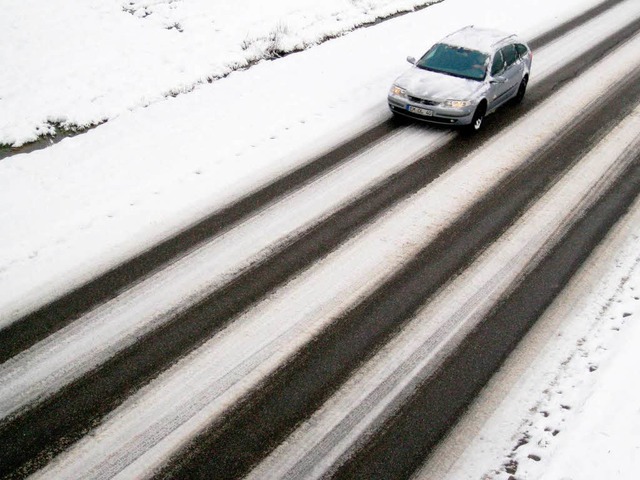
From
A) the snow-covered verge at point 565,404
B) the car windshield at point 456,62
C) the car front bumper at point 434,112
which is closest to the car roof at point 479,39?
the car windshield at point 456,62

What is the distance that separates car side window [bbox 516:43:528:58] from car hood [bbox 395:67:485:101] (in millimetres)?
2138

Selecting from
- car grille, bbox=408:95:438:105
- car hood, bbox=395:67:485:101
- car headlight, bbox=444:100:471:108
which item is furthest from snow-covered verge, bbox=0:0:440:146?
car headlight, bbox=444:100:471:108

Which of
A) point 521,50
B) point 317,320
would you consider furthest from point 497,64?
point 317,320

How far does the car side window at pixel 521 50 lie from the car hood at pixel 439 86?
214 centimetres

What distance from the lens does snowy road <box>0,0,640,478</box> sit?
5.36 metres

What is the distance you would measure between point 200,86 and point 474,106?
6.92 metres

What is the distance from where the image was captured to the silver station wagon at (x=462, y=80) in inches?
431

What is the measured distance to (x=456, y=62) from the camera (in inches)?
458

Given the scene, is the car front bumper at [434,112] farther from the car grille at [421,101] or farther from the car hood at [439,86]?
the car hood at [439,86]

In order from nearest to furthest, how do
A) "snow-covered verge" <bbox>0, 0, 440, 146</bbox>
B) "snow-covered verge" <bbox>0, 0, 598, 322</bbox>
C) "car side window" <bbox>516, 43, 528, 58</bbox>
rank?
"snow-covered verge" <bbox>0, 0, 598, 322</bbox>
"snow-covered verge" <bbox>0, 0, 440, 146</bbox>
"car side window" <bbox>516, 43, 528, 58</bbox>

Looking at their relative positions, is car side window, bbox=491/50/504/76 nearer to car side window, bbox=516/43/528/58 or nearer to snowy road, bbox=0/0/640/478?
car side window, bbox=516/43/528/58

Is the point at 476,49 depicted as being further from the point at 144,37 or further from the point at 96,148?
the point at 144,37

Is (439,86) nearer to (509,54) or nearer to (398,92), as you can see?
(398,92)

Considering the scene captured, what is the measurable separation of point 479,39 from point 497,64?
0.91 m
